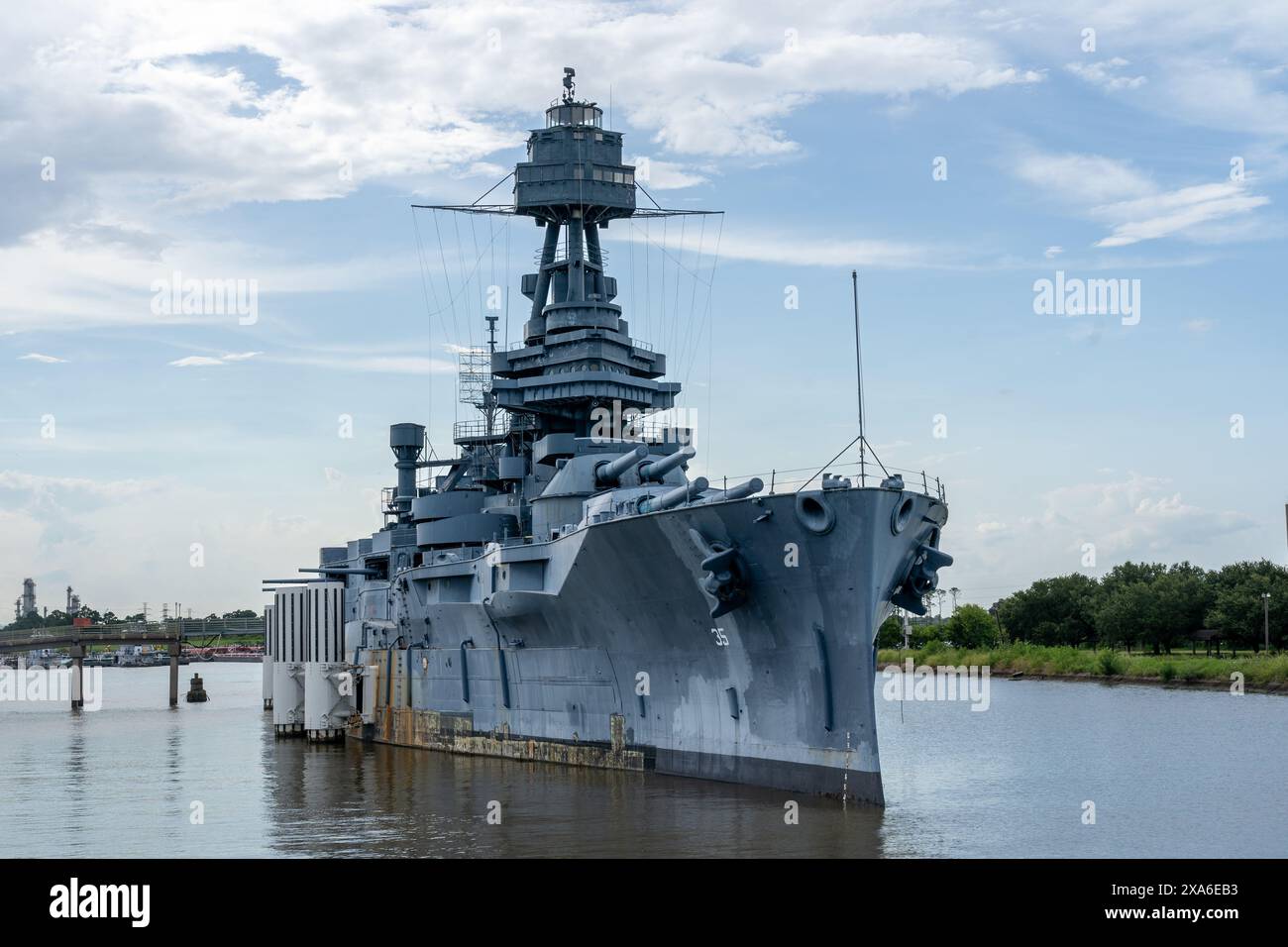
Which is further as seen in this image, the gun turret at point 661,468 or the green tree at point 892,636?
the green tree at point 892,636

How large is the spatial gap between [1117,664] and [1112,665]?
23 cm

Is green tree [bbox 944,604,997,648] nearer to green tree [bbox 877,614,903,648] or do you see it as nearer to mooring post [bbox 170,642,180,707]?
green tree [bbox 877,614,903,648]


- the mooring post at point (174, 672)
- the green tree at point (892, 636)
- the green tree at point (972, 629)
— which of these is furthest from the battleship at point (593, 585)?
the green tree at point (892, 636)

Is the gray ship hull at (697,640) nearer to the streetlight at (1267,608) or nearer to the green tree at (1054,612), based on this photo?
the streetlight at (1267,608)

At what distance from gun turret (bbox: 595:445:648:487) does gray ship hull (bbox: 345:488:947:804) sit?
1757mm

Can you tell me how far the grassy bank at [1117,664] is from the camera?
171ft

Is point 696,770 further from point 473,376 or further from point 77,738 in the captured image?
point 77,738

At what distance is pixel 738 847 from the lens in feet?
59.4

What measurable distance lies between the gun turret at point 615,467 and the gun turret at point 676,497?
2945 millimetres

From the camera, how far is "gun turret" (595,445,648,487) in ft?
87.0

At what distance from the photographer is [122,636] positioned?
199 feet
